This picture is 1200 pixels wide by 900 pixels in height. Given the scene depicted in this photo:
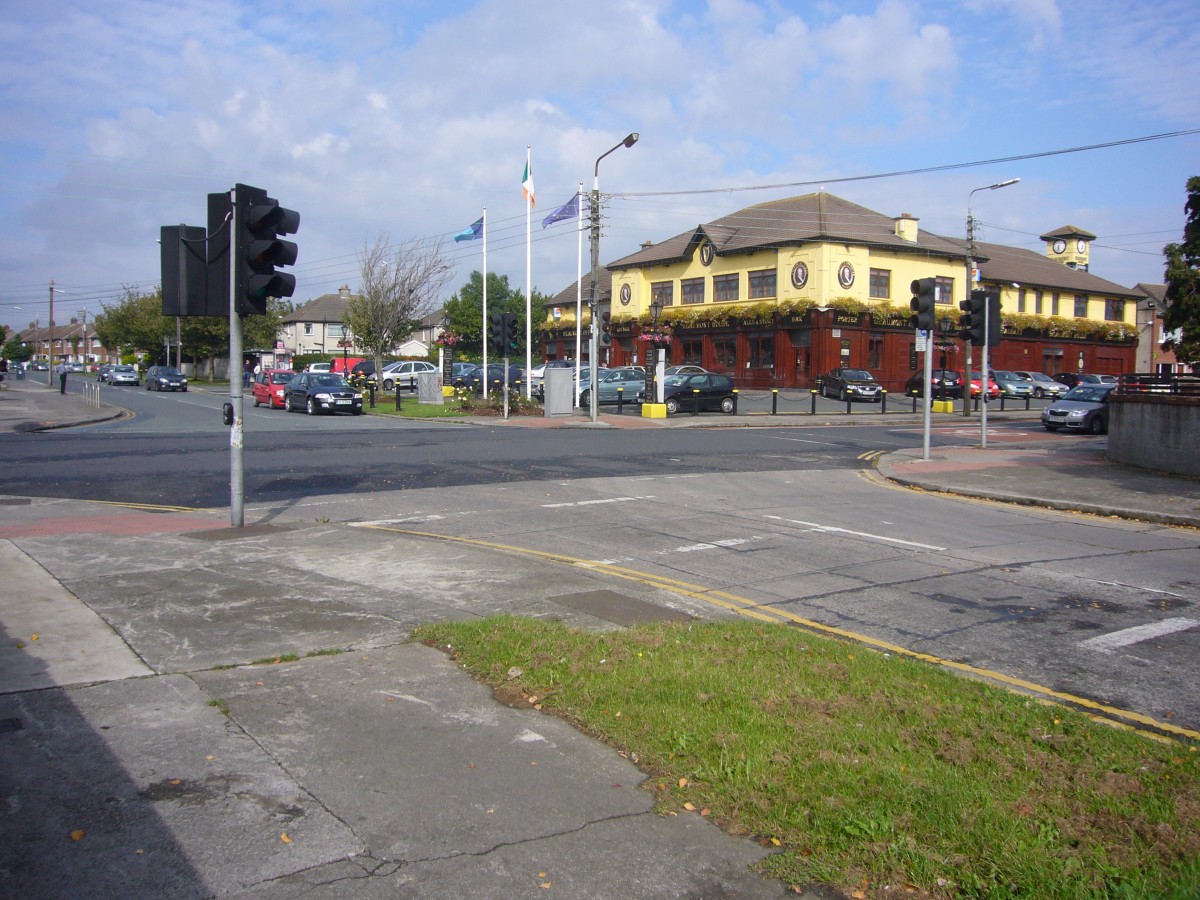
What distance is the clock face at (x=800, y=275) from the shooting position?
53344 mm

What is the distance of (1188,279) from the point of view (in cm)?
1827

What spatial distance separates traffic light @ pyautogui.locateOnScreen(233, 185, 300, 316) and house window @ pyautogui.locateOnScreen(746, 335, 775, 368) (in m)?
47.0

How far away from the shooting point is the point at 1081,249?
3041 inches

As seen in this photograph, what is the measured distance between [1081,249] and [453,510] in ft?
256

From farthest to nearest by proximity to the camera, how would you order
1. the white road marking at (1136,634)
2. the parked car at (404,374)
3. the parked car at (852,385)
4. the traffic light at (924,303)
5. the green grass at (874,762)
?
the parked car at (404,374)
the parked car at (852,385)
the traffic light at (924,303)
the white road marking at (1136,634)
the green grass at (874,762)

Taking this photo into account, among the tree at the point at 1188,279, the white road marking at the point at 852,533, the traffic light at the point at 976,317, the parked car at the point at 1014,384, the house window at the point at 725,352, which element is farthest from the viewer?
the house window at the point at 725,352

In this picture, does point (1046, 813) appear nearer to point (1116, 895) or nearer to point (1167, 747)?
point (1116, 895)

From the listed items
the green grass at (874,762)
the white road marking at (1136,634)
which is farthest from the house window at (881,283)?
the green grass at (874,762)

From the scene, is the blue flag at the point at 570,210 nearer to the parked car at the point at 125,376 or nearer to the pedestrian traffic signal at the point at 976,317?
the pedestrian traffic signal at the point at 976,317

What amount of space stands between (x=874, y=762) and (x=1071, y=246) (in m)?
83.3

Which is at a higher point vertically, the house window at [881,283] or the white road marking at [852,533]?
the house window at [881,283]

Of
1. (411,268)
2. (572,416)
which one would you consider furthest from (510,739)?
(411,268)

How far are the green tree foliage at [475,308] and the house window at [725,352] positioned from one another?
3863 cm

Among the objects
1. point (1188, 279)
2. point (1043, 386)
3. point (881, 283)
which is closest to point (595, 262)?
point (1188, 279)
